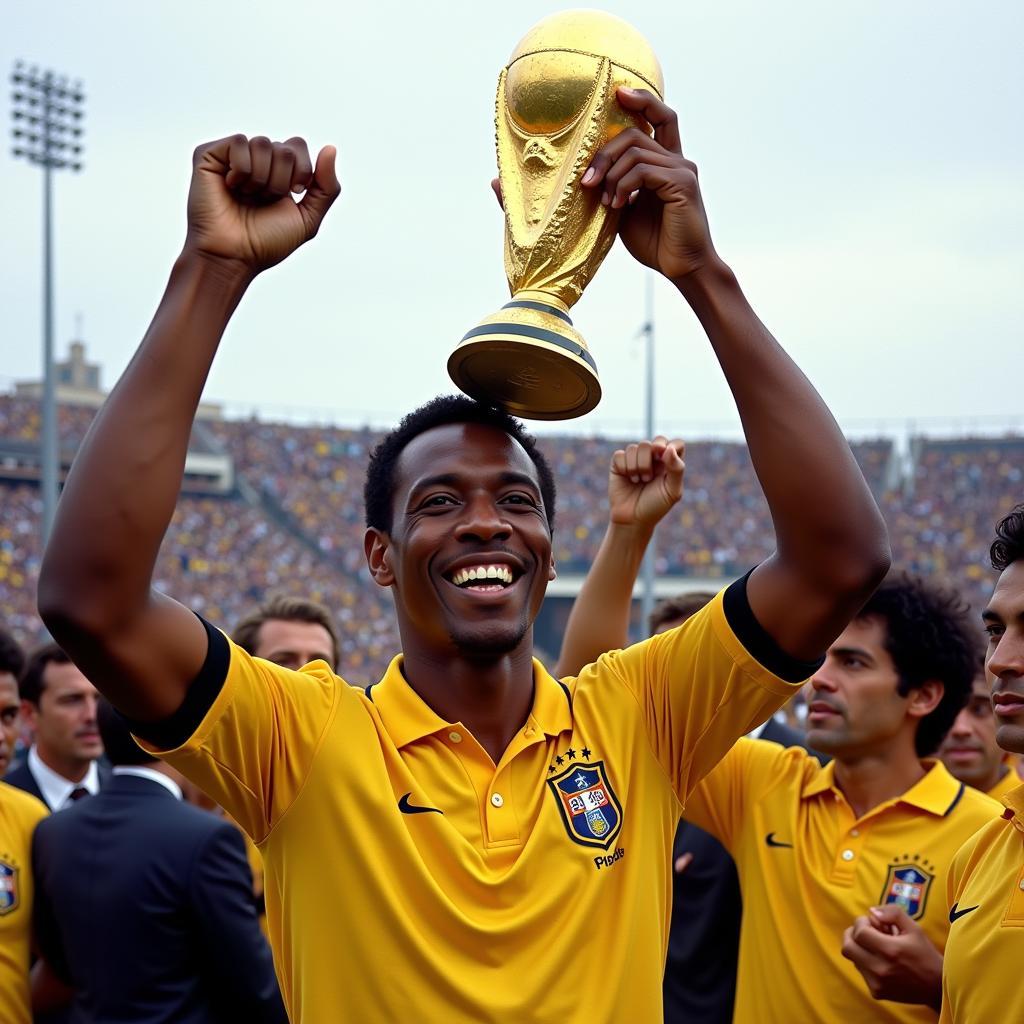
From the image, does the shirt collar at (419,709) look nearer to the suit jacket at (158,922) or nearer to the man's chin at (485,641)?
the man's chin at (485,641)

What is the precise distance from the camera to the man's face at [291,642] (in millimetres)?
5051

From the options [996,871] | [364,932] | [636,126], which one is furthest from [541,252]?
[996,871]

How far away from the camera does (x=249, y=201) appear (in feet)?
7.66

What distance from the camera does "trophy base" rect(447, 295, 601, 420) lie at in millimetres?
2447

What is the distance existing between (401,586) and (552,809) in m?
0.54

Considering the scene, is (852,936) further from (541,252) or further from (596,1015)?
(541,252)

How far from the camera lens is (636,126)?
2566mm

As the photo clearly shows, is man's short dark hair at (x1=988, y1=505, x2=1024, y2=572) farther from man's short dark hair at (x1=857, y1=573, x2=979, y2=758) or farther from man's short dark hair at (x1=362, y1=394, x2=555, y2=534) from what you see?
man's short dark hair at (x1=362, y1=394, x2=555, y2=534)

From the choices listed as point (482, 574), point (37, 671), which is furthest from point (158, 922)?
point (37, 671)

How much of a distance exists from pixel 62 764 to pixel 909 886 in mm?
3627

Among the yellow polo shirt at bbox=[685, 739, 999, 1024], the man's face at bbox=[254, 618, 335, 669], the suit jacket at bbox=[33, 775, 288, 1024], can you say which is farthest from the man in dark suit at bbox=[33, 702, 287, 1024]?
the yellow polo shirt at bbox=[685, 739, 999, 1024]

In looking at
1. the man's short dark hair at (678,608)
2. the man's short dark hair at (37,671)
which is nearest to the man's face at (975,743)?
the man's short dark hair at (678,608)

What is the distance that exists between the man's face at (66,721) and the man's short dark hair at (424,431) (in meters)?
3.13

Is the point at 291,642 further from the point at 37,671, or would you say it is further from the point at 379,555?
the point at 379,555
